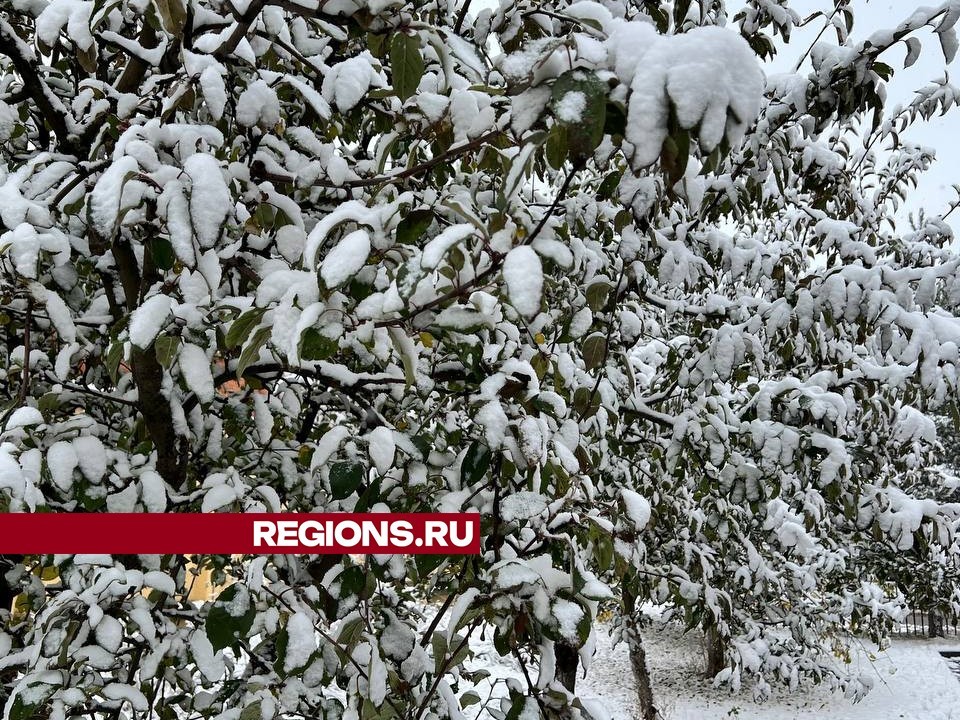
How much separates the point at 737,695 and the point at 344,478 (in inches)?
362

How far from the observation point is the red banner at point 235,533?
1566 millimetres

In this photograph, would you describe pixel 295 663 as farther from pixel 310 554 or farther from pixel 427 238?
pixel 427 238

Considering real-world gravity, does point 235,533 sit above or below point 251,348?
below

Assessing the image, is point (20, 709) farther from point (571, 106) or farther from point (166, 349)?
point (571, 106)

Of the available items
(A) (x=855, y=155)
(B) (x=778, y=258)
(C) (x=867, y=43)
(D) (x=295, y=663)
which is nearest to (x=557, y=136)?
(D) (x=295, y=663)

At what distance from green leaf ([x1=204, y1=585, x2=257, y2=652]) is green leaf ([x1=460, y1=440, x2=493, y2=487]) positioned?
521 mm

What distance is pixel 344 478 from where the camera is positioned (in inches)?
57.1

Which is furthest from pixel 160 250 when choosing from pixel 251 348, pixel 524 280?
pixel 524 280

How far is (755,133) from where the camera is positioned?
94.1 inches

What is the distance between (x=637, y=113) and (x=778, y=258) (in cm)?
247

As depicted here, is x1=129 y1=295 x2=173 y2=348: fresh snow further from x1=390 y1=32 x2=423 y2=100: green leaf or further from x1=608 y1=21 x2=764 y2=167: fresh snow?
x1=608 y1=21 x2=764 y2=167: fresh snow

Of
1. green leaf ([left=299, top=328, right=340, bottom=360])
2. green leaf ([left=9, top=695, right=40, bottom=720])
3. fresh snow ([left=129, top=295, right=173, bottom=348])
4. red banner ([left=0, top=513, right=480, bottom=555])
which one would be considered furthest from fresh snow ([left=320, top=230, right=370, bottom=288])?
green leaf ([left=9, top=695, right=40, bottom=720])

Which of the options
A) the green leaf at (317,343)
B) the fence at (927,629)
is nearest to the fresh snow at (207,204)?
the green leaf at (317,343)

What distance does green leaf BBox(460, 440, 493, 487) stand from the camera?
4.91ft
